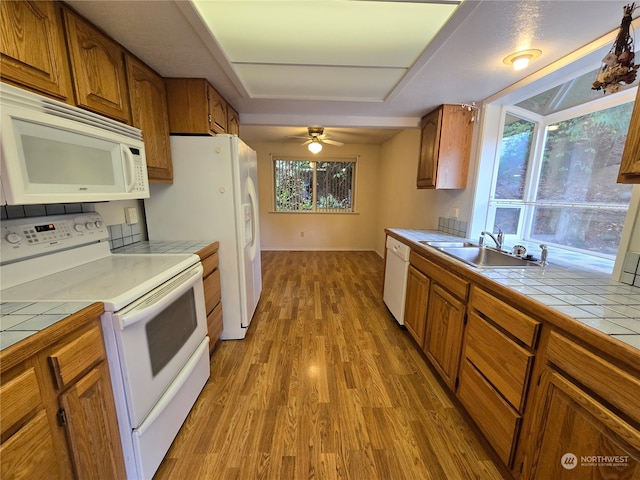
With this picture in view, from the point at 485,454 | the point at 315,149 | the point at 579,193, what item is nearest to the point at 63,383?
the point at 485,454

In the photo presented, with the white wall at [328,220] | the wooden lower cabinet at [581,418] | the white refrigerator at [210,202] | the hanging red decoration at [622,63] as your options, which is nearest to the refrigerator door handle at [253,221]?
the white refrigerator at [210,202]

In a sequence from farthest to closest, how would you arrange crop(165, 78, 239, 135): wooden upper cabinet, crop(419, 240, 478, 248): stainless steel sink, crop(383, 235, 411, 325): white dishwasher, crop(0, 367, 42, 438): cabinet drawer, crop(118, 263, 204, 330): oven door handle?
crop(383, 235, 411, 325): white dishwasher, crop(419, 240, 478, 248): stainless steel sink, crop(165, 78, 239, 135): wooden upper cabinet, crop(118, 263, 204, 330): oven door handle, crop(0, 367, 42, 438): cabinet drawer

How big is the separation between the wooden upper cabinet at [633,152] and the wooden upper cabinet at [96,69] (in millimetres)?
2379

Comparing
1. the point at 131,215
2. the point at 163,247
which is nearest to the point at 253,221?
the point at 163,247

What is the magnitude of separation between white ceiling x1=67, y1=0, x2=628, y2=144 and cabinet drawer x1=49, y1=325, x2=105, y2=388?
4.64 feet

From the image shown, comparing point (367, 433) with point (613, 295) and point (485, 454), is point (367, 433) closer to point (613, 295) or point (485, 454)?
point (485, 454)

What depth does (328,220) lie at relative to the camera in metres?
5.55

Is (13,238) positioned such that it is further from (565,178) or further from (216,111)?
(565,178)

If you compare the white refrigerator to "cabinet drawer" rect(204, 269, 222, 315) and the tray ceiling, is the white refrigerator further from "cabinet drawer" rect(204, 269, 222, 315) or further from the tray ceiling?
the tray ceiling

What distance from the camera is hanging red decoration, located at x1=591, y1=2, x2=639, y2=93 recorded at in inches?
42.4

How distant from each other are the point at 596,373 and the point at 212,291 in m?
2.09

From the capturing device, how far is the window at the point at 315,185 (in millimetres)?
5359

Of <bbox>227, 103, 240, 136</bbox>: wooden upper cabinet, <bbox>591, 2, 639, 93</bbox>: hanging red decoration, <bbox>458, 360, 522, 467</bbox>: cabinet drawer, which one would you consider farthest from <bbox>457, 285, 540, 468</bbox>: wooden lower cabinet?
<bbox>227, 103, 240, 136</bbox>: wooden upper cabinet

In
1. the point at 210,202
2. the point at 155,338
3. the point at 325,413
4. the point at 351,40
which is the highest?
the point at 351,40
